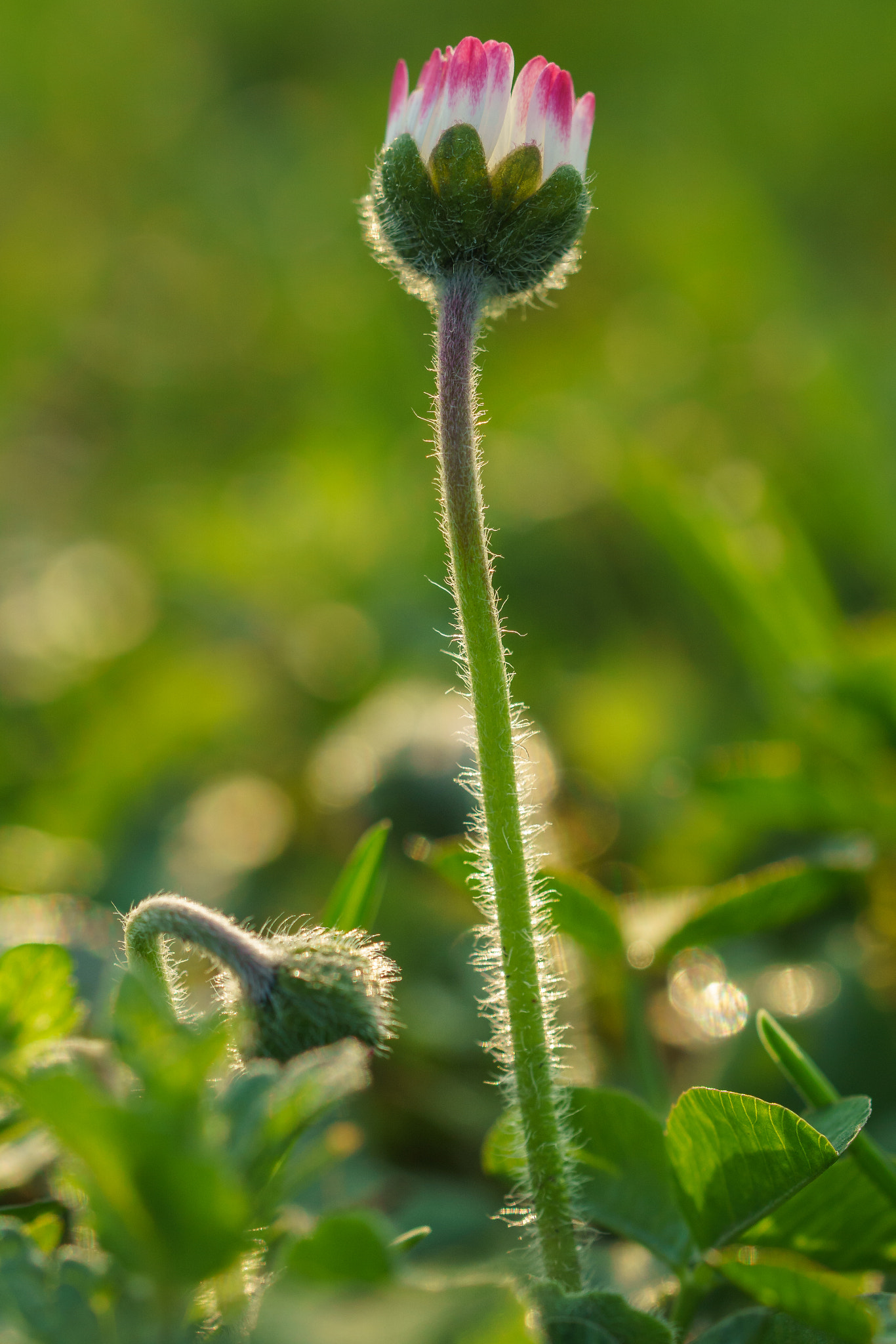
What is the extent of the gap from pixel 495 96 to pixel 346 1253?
48 cm

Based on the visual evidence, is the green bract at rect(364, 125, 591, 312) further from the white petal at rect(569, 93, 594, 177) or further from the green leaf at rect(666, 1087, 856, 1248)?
the green leaf at rect(666, 1087, 856, 1248)

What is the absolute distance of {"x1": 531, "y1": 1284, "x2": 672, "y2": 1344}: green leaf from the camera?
0.48 m

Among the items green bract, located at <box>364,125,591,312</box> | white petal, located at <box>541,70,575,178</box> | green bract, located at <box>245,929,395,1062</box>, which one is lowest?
green bract, located at <box>245,929,395,1062</box>

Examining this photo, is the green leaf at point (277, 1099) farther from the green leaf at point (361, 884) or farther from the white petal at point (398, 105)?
the white petal at point (398, 105)

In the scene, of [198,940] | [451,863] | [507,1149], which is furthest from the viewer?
[451,863]

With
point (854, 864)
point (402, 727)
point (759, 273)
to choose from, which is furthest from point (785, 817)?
point (759, 273)

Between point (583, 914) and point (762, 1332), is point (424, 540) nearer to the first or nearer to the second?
point (583, 914)

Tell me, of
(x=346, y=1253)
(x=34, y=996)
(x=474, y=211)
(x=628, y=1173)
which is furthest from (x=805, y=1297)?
(x=474, y=211)

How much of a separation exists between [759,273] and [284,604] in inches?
64.7

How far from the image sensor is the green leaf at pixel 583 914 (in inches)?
28.4

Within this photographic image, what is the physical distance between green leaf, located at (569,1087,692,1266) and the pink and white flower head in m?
0.46

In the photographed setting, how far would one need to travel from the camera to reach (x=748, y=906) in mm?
760

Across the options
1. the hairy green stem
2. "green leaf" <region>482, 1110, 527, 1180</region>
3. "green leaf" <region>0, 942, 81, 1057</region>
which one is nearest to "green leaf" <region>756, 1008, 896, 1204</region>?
"green leaf" <region>482, 1110, 527, 1180</region>

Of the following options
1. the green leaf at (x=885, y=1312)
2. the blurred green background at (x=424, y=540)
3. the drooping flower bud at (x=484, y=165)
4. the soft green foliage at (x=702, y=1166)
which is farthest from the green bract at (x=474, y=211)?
the green leaf at (x=885, y=1312)
